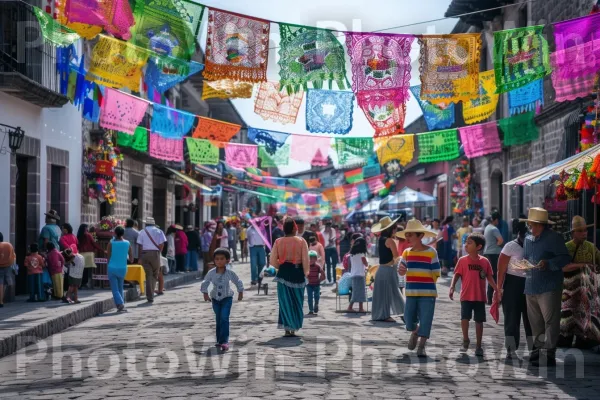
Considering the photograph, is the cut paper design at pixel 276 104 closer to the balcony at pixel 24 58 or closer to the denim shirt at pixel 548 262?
the balcony at pixel 24 58

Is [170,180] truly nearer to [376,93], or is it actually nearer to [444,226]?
[444,226]

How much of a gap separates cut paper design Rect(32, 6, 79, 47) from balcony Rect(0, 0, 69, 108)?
3.31m

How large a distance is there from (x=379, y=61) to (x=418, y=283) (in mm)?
5936

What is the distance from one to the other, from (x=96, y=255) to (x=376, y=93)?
7656 mm

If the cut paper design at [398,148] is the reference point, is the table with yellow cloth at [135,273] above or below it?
below

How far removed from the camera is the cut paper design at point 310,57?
14.5 metres

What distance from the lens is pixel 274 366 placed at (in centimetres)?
902

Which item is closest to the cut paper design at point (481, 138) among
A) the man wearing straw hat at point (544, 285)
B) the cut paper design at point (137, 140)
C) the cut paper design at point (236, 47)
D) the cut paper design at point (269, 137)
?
the cut paper design at point (269, 137)

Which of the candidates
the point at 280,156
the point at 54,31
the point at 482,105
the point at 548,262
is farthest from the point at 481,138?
the point at 548,262

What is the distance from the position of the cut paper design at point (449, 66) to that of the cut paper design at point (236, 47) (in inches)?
104

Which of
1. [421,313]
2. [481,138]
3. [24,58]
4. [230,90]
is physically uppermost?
[24,58]

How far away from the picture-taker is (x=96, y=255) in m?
19.6

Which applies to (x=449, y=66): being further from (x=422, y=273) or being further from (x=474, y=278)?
(x=422, y=273)

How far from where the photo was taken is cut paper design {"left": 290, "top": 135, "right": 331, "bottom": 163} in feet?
81.2
